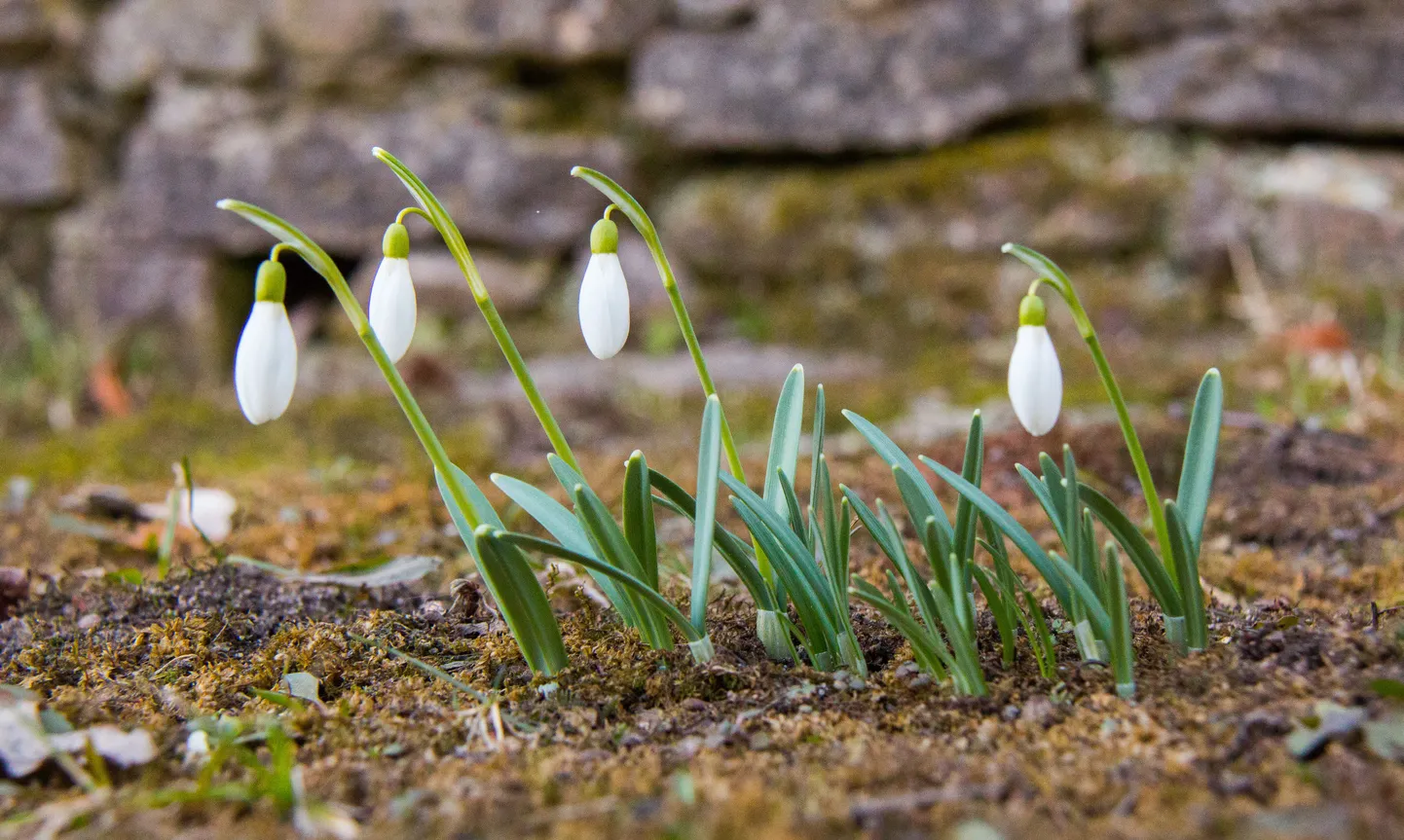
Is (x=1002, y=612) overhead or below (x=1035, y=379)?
below

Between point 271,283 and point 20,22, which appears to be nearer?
point 271,283

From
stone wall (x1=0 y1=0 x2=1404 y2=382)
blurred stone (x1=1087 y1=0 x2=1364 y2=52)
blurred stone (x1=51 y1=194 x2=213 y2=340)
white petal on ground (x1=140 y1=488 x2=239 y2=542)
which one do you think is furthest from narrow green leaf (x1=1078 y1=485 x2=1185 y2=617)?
blurred stone (x1=51 y1=194 x2=213 y2=340)

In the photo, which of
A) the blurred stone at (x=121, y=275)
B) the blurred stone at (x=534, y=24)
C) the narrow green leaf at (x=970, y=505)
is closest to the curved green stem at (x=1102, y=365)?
the narrow green leaf at (x=970, y=505)

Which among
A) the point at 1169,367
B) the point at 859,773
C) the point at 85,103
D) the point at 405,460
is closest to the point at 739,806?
the point at 859,773

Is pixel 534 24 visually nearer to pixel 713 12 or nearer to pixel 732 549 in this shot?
pixel 713 12

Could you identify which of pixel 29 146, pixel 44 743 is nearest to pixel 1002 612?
pixel 44 743

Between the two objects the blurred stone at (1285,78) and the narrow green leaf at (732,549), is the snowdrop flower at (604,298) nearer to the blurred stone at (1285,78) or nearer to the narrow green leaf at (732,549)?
the narrow green leaf at (732,549)

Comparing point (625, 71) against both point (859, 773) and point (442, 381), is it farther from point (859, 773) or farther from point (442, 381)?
point (859, 773)
